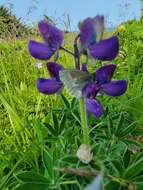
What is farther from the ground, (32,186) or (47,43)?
(47,43)

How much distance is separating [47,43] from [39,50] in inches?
1.1

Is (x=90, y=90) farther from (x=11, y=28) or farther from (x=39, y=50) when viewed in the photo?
(x=11, y=28)

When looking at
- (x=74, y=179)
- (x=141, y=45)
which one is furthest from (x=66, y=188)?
(x=141, y=45)

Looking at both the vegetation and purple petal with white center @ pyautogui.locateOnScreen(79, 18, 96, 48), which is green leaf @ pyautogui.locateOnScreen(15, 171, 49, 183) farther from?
the vegetation

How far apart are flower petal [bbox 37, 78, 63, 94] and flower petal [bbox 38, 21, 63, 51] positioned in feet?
0.23

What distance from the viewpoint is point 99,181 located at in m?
0.45

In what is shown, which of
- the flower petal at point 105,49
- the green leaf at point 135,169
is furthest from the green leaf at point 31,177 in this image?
the flower petal at point 105,49

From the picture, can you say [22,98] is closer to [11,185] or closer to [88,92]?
[11,185]

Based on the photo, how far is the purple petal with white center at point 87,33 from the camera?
1034 mm

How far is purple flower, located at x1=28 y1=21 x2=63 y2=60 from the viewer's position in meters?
1.07

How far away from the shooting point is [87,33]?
104 cm

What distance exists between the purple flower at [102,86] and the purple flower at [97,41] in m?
0.05

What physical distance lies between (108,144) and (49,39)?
0.34 meters

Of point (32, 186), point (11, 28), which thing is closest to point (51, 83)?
point (32, 186)
